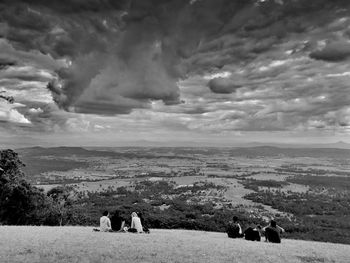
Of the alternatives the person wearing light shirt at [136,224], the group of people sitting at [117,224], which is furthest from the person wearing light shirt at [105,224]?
the person wearing light shirt at [136,224]

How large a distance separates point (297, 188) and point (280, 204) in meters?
69.9

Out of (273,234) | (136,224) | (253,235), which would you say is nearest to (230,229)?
(253,235)

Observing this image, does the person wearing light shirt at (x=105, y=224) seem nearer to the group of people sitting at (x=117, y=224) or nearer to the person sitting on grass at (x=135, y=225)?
the group of people sitting at (x=117, y=224)

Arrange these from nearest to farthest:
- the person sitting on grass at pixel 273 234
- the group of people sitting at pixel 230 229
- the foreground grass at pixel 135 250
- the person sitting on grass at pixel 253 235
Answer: the foreground grass at pixel 135 250, the person sitting on grass at pixel 273 234, the group of people sitting at pixel 230 229, the person sitting on grass at pixel 253 235

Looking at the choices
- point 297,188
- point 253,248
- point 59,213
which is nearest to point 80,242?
point 253,248

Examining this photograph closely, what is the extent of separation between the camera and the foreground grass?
2148 cm

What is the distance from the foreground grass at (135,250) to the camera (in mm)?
21475

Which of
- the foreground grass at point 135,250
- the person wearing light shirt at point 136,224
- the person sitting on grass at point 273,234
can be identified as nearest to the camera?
the foreground grass at point 135,250

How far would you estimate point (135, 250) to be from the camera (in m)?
23.6

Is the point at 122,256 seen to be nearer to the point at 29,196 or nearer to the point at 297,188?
the point at 29,196

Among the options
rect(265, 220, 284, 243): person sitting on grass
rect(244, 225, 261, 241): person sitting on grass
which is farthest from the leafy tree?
rect(265, 220, 284, 243): person sitting on grass

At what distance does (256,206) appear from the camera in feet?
398

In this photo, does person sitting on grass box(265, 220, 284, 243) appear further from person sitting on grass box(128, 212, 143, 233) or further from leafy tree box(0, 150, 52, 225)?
leafy tree box(0, 150, 52, 225)

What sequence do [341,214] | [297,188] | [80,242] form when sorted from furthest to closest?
[297,188] < [341,214] < [80,242]
